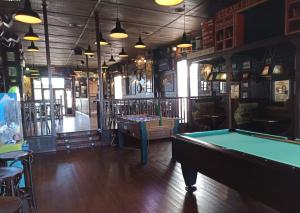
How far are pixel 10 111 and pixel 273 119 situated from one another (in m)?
5.68

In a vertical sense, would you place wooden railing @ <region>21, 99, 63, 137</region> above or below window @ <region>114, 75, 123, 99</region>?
below

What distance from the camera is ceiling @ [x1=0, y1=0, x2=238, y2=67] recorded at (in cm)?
534

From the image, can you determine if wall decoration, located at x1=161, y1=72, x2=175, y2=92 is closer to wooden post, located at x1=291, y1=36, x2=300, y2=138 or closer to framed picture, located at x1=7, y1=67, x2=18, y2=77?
wooden post, located at x1=291, y1=36, x2=300, y2=138

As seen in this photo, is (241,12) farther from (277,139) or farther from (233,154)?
(233,154)

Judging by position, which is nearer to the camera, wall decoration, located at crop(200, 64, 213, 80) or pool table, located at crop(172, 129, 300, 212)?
pool table, located at crop(172, 129, 300, 212)

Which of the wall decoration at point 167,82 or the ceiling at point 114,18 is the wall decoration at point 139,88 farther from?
the ceiling at point 114,18

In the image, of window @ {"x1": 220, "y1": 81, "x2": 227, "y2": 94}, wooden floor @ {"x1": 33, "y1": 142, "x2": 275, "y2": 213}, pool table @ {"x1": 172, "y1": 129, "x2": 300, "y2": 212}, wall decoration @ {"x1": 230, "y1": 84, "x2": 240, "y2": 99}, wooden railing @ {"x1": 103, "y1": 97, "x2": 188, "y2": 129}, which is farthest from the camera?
window @ {"x1": 220, "y1": 81, "x2": 227, "y2": 94}

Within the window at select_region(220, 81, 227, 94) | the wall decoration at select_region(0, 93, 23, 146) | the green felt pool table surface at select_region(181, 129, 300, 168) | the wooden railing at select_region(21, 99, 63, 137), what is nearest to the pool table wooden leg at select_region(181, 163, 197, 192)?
the green felt pool table surface at select_region(181, 129, 300, 168)

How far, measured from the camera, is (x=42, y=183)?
3.76 m

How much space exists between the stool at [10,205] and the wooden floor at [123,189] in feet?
4.61

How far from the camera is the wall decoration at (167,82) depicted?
378 inches

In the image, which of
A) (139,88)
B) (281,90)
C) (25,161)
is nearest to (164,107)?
(281,90)

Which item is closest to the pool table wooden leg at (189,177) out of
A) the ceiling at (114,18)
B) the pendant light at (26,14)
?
the pendant light at (26,14)

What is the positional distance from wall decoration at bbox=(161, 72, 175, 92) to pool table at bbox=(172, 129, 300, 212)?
256 inches
